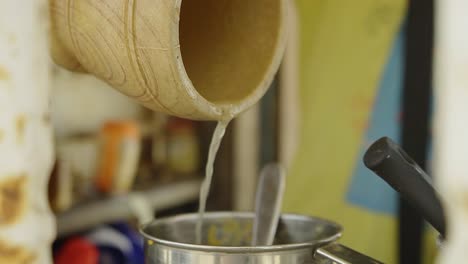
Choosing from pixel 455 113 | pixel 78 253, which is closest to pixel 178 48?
pixel 455 113

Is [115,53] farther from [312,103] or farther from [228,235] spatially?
[312,103]

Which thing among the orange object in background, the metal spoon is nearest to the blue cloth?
the metal spoon

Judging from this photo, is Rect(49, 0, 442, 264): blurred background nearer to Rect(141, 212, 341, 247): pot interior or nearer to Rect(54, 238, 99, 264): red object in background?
Rect(54, 238, 99, 264): red object in background

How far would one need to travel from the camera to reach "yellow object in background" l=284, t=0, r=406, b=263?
1190 mm

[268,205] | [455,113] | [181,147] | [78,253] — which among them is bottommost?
[78,253]

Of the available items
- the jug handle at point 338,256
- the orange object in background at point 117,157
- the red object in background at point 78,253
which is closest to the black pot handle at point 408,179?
the jug handle at point 338,256

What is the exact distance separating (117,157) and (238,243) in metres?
0.97

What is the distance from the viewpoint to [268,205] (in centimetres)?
70

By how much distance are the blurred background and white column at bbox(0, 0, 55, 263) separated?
75cm

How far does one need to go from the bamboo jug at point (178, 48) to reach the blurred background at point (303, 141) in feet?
1.64

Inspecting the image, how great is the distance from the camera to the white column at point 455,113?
0.98ft

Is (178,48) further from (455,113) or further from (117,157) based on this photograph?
(117,157)

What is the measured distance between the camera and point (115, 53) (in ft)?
1.97

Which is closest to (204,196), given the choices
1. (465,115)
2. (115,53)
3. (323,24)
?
(115,53)
